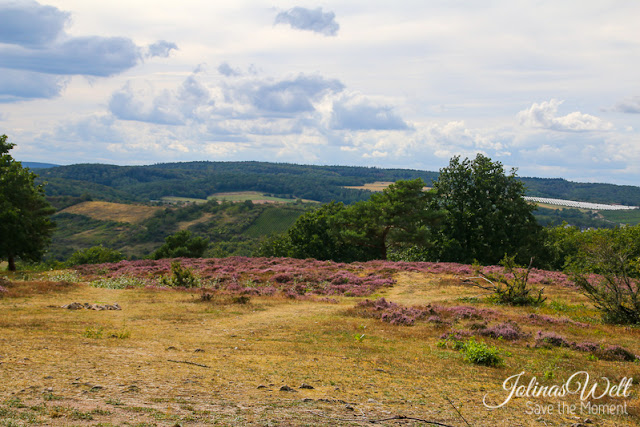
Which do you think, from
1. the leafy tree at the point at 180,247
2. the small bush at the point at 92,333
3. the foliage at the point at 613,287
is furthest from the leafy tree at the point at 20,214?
the foliage at the point at 613,287

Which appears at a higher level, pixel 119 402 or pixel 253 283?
pixel 119 402

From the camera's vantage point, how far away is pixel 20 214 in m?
34.3

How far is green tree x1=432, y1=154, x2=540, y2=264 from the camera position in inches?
1849

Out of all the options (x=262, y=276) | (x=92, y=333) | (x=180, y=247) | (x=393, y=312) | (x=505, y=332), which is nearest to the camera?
(x=92, y=333)

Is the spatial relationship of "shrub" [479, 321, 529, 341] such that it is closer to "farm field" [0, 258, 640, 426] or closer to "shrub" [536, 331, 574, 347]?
"farm field" [0, 258, 640, 426]

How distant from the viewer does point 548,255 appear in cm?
4978

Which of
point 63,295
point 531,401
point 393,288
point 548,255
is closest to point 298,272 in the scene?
point 393,288

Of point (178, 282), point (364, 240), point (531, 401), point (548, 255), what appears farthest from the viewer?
point (548, 255)

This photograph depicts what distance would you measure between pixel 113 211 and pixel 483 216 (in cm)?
17525

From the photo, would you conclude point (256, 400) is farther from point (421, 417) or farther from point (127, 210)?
point (127, 210)

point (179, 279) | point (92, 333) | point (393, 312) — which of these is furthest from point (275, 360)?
point (179, 279)

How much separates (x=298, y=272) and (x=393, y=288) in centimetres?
680

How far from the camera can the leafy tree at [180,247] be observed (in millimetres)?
54375

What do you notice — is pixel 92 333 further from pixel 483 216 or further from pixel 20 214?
pixel 483 216
